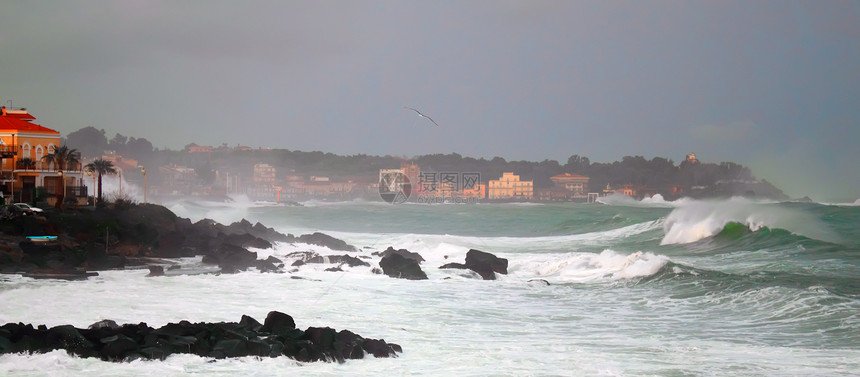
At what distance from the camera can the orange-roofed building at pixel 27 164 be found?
103 ft

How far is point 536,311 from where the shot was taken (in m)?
13.2

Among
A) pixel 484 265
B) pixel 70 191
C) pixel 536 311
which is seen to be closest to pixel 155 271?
pixel 484 265

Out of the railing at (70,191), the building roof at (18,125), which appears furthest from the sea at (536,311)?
the building roof at (18,125)

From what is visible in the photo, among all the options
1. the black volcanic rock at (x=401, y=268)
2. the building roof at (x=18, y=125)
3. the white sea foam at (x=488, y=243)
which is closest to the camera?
the black volcanic rock at (x=401, y=268)

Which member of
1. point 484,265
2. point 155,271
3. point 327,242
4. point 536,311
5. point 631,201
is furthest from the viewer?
point 631,201

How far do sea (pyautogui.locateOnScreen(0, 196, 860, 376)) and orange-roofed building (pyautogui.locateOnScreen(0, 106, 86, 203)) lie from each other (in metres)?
15.0

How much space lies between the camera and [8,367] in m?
8.27

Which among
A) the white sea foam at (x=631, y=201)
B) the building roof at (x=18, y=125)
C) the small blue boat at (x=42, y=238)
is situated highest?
the building roof at (x=18, y=125)

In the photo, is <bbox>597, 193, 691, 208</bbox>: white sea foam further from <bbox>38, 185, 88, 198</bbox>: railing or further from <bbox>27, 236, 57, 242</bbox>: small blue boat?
<bbox>27, 236, 57, 242</bbox>: small blue boat

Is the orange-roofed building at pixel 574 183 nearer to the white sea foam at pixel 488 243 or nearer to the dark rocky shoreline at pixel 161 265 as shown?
the white sea foam at pixel 488 243

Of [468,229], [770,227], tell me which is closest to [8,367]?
[770,227]

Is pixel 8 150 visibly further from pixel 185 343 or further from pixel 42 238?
pixel 185 343

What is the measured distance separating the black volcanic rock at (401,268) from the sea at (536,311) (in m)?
0.43

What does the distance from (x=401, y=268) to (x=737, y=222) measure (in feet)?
45.0
